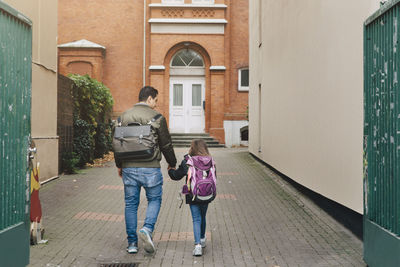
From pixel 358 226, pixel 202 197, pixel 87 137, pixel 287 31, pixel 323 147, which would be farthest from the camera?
pixel 87 137

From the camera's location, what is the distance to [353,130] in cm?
654

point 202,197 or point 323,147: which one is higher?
point 323,147

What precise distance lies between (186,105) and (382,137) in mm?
20475

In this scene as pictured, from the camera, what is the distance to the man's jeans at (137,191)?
5598 millimetres

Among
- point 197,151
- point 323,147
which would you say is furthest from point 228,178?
point 197,151

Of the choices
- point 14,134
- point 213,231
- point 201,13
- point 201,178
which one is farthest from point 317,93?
point 201,13

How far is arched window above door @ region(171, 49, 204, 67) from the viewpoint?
2462 centimetres

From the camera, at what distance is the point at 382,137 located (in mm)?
4543

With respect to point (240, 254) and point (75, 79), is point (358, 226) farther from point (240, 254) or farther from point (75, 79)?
Result: point (75, 79)

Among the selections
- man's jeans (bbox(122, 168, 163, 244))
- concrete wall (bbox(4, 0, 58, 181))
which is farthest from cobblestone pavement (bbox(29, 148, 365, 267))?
concrete wall (bbox(4, 0, 58, 181))

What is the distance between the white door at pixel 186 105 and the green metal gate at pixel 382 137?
777 inches

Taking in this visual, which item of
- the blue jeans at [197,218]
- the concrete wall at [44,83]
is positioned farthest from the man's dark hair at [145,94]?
the concrete wall at [44,83]

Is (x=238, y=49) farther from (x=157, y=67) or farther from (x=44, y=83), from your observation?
(x=44, y=83)

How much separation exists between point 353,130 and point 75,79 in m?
9.91
